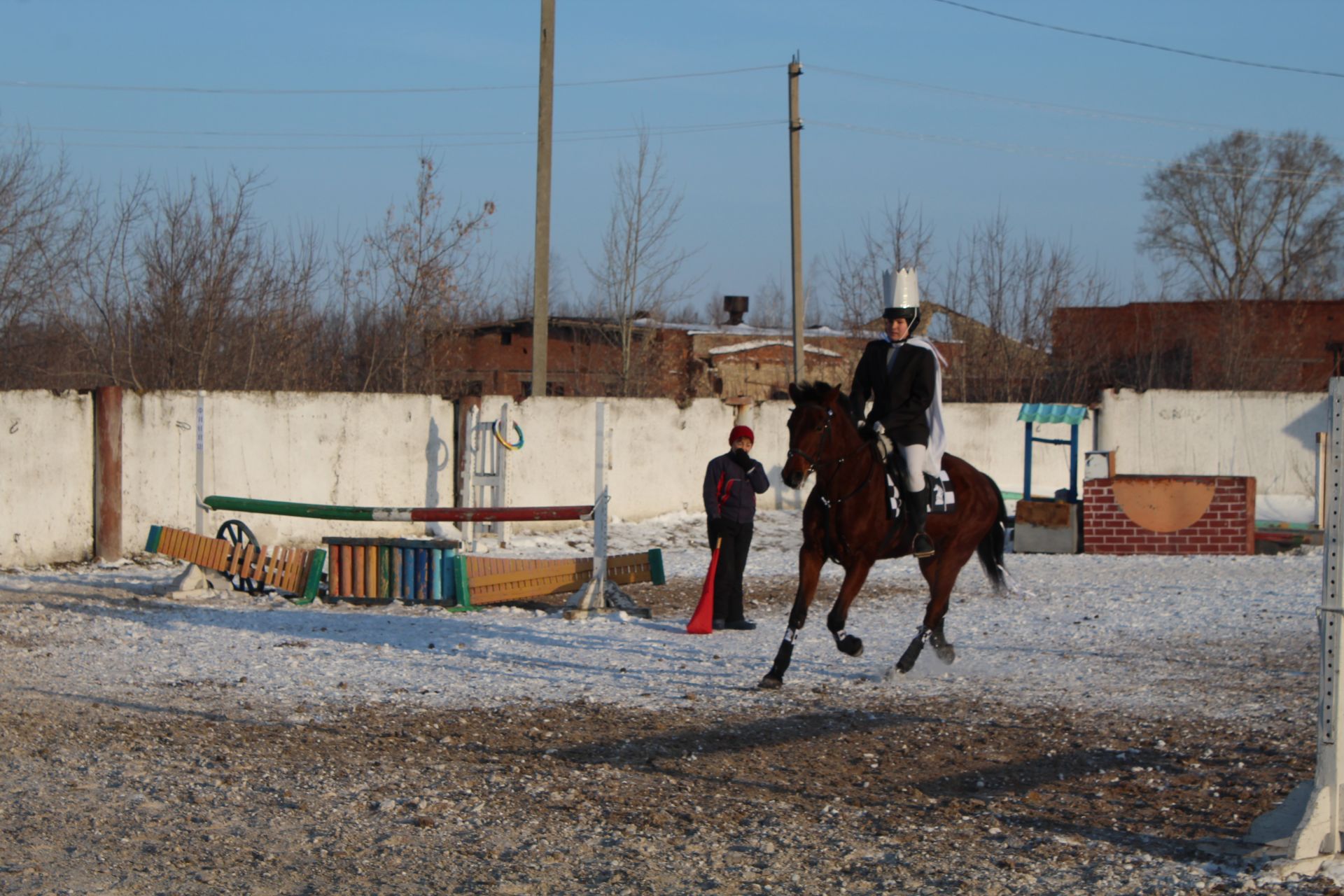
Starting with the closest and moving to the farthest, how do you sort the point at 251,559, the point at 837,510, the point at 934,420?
the point at 837,510
the point at 934,420
the point at 251,559

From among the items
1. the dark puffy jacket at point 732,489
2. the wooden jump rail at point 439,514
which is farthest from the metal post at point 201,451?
the dark puffy jacket at point 732,489

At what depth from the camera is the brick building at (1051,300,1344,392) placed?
36156 mm

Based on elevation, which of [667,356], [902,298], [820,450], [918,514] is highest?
[667,356]

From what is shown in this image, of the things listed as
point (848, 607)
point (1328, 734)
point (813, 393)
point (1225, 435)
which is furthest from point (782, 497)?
point (1328, 734)

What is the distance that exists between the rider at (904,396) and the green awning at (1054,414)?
1251cm

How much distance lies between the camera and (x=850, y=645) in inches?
364

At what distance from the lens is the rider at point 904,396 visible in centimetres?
945

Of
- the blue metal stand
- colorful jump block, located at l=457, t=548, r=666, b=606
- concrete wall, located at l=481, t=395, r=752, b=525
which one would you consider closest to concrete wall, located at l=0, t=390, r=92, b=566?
concrete wall, located at l=481, t=395, r=752, b=525

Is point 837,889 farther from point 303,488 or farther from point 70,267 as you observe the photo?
point 70,267

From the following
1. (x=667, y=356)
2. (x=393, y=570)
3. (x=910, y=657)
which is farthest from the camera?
(x=667, y=356)

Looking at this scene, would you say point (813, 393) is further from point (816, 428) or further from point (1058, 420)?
point (1058, 420)

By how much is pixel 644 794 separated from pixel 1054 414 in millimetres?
16989

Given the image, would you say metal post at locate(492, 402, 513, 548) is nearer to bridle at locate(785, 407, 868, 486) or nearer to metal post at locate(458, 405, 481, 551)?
metal post at locate(458, 405, 481, 551)

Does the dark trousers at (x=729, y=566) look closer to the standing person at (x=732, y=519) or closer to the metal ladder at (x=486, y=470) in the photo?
the standing person at (x=732, y=519)
